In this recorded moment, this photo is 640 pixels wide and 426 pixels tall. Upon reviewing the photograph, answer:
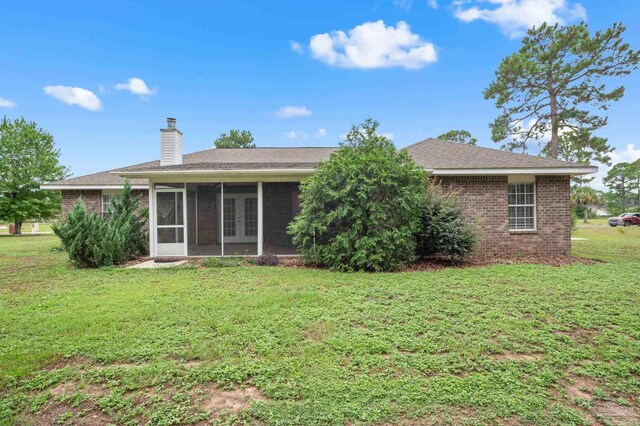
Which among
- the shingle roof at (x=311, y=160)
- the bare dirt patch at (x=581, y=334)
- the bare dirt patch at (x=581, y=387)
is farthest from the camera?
the shingle roof at (x=311, y=160)

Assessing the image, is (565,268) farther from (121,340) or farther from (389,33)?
(389,33)

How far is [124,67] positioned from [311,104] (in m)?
11.5

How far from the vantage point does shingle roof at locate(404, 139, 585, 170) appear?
10656 millimetres

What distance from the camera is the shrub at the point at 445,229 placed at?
899 centimetres

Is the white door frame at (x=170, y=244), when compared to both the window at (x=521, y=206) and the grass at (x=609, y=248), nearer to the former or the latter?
the window at (x=521, y=206)

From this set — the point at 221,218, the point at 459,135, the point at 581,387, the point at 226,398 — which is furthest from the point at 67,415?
the point at 459,135

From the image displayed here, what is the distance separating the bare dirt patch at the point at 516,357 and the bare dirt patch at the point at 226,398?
2.49 meters

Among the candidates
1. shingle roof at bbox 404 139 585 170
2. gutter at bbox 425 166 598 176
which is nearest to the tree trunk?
shingle roof at bbox 404 139 585 170

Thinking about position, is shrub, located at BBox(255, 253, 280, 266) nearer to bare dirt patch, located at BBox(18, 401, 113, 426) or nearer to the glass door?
the glass door

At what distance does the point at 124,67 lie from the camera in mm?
16984

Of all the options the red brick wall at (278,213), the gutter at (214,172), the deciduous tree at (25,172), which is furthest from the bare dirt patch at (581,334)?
the deciduous tree at (25,172)

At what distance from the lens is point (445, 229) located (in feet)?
29.7

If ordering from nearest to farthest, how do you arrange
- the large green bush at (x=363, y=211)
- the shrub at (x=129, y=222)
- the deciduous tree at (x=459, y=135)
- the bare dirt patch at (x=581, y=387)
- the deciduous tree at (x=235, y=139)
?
the bare dirt patch at (x=581, y=387), the large green bush at (x=363, y=211), the shrub at (x=129, y=222), the deciduous tree at (x=235, y=139), the deciduous tree at (x=459, y=135)

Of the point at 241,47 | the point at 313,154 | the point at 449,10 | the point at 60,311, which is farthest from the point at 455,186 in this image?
the point at 241,47
